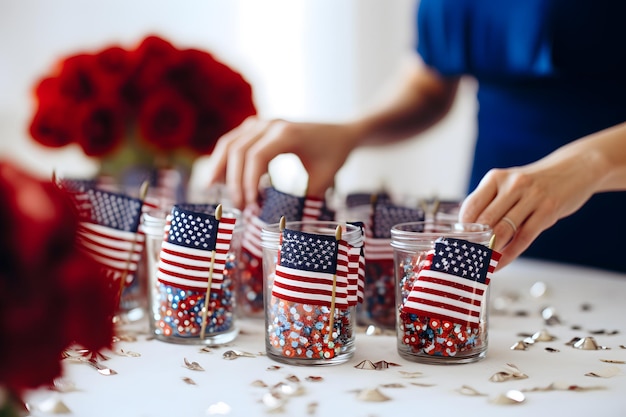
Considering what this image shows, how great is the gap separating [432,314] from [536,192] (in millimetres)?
269

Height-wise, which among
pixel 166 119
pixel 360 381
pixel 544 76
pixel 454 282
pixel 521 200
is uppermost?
pixel 544 76

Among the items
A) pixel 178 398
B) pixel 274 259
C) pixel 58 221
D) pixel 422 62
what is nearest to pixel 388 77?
pixel 422 62

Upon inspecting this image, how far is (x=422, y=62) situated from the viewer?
2.11 m

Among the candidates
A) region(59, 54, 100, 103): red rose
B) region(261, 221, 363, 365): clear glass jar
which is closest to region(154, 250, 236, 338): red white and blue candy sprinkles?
region(261, 221, 363, 365): clear glass jar

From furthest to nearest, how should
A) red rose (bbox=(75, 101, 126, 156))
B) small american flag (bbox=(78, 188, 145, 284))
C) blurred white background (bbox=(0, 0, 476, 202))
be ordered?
blurred white background (bbox=(0, 0, 476, 202)) < red rose (bbox=(75, 101, 126, 156)) < small american flag (bbox=(78, 188, 145, 284))

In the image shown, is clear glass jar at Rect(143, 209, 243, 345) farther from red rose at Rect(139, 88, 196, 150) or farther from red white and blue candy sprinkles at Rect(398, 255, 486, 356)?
red rose at Rect(139, 88, 196, 150)

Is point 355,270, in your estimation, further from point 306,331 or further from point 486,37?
point 486,37

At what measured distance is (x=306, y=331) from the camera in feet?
3.43

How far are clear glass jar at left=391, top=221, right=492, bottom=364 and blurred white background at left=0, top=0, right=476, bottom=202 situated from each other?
6.98 feet

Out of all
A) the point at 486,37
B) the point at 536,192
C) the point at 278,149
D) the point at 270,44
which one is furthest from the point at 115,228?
the point at 270,44

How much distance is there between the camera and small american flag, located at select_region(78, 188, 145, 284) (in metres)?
1.28

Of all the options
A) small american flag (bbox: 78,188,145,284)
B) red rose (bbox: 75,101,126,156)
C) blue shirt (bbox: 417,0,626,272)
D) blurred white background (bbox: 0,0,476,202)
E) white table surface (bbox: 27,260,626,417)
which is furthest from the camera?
blurred white background (bbox: 0,0,476,202)

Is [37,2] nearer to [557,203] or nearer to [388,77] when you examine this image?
[388,77]

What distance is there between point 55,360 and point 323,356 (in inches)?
20.0
